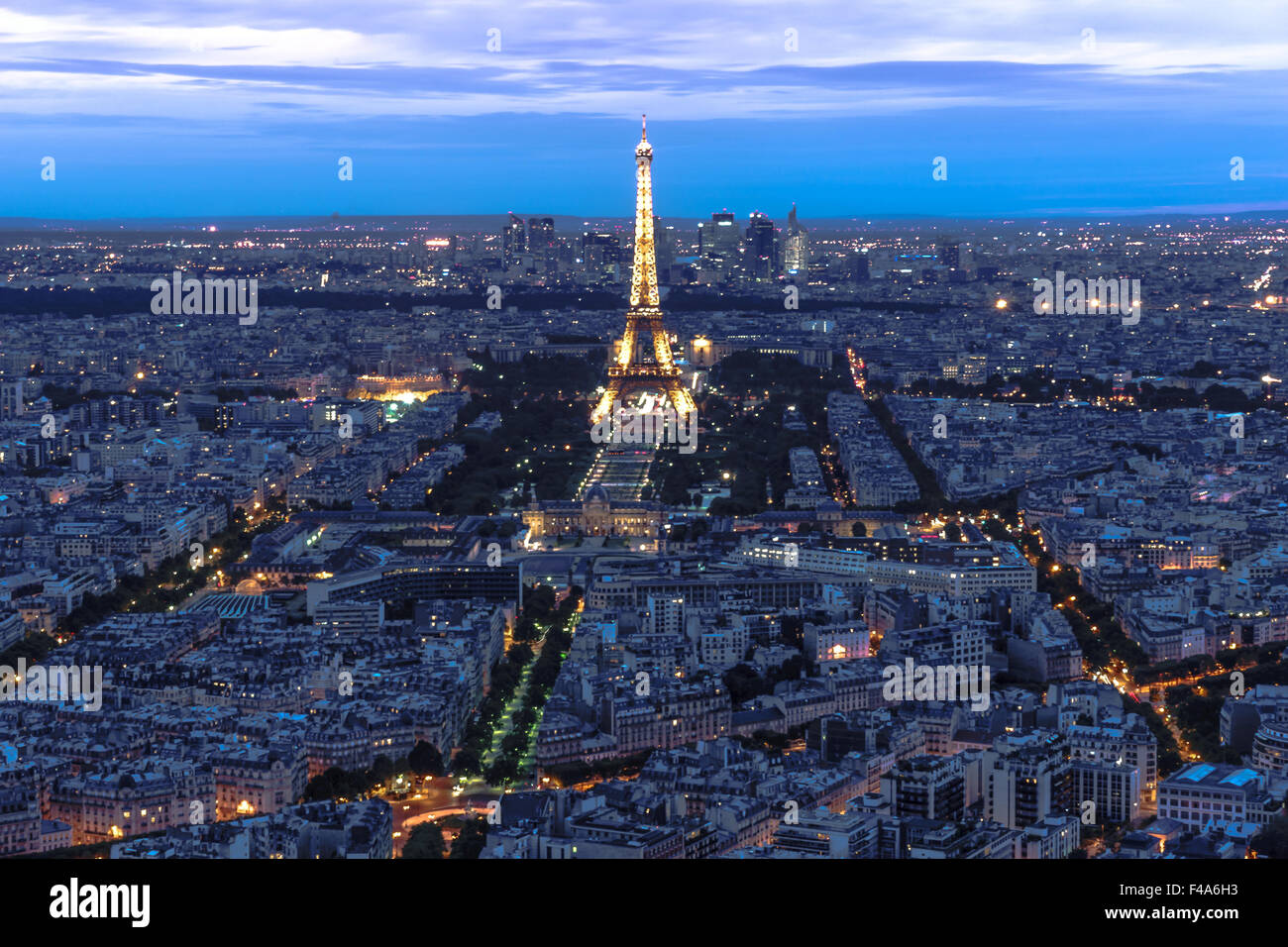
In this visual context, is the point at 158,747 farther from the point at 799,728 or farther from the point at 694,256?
the point at 694,256

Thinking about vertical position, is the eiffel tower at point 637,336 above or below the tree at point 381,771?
above

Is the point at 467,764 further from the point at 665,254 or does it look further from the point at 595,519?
the point at 665,254

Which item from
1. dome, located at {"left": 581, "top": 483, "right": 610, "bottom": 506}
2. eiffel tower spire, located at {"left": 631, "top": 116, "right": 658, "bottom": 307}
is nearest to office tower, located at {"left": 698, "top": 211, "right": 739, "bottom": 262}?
eiffel tower spire, located at {"left": 631, "top": 116, "right": 658, "bottom": 307}

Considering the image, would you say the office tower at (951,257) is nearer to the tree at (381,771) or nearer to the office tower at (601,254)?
the office tower at (601,254)

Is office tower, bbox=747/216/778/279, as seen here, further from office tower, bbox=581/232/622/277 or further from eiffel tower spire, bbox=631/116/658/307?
eiffel tower spire, bbox=631/116/658/307

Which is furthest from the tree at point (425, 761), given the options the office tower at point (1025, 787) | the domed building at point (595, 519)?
the domed building at point (595, 519)

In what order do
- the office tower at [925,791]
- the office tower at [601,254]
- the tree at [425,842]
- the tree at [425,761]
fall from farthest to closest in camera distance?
the office tower at [601,254] → the tree at [425,761] → the office tower at [925,791] → the tree at [425,842]
